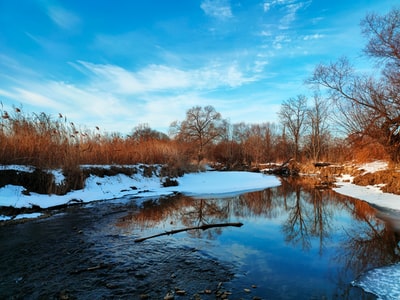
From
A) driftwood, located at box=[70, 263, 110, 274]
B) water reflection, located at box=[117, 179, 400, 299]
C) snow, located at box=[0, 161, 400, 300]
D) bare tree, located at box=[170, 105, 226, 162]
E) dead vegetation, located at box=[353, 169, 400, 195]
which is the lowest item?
water reflection, located at box=[117, 179, 400, 299]

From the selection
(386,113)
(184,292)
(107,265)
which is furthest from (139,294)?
(386,113)

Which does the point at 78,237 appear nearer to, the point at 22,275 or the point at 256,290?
the point at 22,275

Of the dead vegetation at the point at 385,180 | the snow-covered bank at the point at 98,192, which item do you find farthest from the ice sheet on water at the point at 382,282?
the dead vegetation at the point at 385,180

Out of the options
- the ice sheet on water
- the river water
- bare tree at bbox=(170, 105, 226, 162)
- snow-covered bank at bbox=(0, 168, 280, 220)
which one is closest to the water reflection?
the river water

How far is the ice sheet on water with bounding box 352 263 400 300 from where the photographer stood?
3.16 m

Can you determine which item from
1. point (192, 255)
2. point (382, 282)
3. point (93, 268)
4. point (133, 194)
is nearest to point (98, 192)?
point (133, 194)

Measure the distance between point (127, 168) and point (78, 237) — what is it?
8237 mm

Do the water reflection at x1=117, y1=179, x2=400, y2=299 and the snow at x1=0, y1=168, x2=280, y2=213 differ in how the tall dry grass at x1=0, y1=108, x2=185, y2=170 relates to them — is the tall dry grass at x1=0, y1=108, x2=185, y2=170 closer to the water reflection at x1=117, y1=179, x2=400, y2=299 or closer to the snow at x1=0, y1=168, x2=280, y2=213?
the snow at x1=0, y1=168, x2=280, y2=213

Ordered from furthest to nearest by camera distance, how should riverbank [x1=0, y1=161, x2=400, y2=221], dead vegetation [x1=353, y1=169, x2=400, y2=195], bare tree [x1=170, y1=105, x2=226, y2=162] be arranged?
1. bare tree [x1=170, y1=105, x2=226, y2=162]
2. dead vegetation [x1=353, y1=169, x2=400, y2=195]
3. riverbank [x1=0, y1=161, x2=400, y2=221]

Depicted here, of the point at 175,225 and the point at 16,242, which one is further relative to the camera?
the point at 175,225

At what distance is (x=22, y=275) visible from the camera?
351 cm

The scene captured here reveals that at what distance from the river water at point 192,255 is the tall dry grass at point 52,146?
2520 mm

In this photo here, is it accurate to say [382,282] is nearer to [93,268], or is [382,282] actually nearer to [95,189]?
[93,268]

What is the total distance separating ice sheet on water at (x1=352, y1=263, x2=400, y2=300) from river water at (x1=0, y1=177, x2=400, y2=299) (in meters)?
0.16
